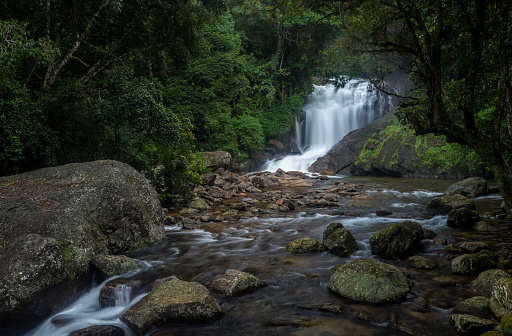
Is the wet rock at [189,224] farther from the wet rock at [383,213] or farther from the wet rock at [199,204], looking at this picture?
the wet rock at [383,213]

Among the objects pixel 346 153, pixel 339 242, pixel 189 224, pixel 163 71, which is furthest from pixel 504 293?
pixel 346 153

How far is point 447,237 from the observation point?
7.35 metres

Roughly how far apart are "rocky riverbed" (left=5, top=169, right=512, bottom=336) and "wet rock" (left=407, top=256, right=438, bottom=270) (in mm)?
17

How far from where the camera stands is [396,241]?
6250mm

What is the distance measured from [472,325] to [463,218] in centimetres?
553

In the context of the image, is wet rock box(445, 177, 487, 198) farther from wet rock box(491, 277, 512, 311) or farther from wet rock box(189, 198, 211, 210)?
wet rock box(491, 277, 512, 311)

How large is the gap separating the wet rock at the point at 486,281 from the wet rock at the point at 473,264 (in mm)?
467

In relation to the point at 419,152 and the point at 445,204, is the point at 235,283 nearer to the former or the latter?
the point at 445,204

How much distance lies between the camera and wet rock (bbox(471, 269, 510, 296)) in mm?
4386

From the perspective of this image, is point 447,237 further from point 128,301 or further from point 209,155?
point 209,155

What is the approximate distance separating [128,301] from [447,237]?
6842mm

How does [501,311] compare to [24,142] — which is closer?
[501,311]

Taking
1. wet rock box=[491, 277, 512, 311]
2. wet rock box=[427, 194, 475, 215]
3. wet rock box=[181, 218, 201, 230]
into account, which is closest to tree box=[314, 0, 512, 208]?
wet rock box=[491, 277, 512, 311]

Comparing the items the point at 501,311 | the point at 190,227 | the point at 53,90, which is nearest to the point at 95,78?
the point at 53,90
